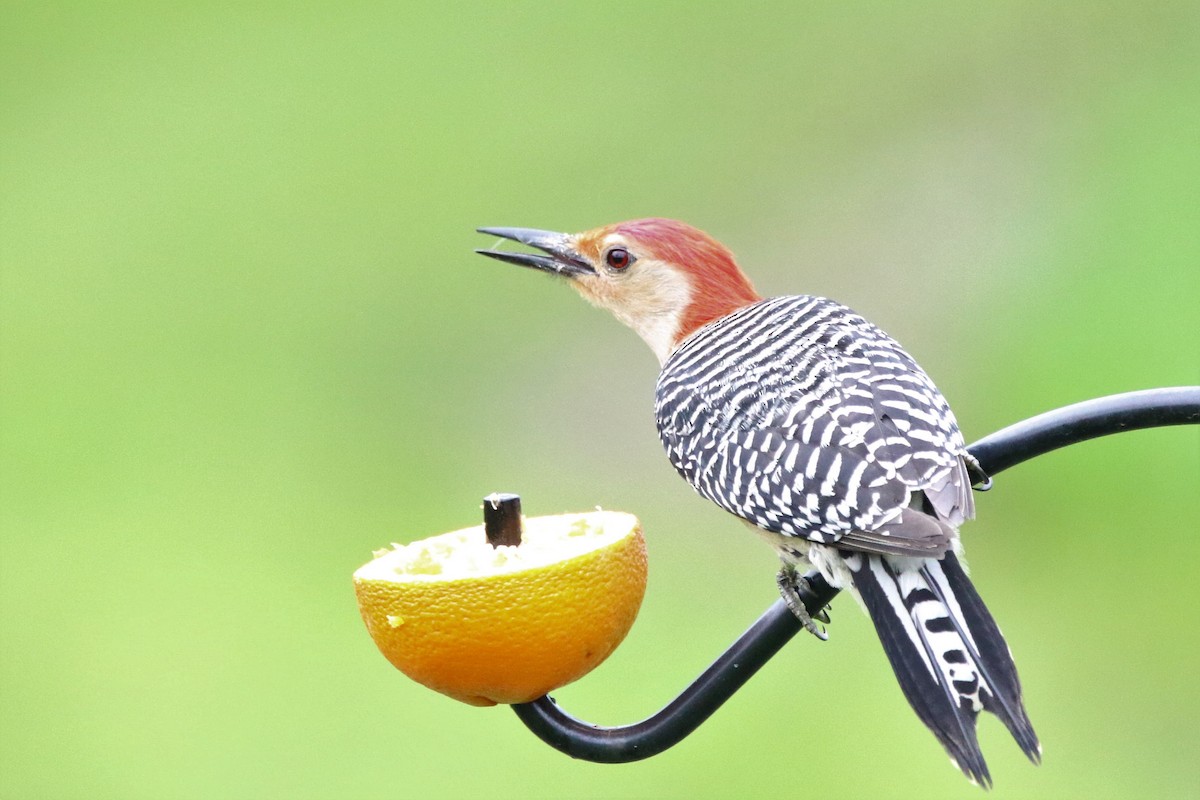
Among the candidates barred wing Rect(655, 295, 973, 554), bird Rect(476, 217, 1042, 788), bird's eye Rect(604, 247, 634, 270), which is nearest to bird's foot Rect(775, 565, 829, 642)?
bird Rect(476, 217, 1042, 788)

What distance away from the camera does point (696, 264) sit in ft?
9.87

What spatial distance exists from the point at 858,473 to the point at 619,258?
3.45 feet

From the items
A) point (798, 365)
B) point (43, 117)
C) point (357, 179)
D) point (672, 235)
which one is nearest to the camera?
point (798, 365)

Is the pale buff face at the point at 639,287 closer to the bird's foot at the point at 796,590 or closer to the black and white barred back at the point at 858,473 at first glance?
the black and white barred back at the point at 858,473

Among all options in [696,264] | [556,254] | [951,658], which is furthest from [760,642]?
[556,254]

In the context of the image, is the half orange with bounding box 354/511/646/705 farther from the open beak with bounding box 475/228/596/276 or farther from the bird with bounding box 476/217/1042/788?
the open beak with bounding box 475/228/596/276

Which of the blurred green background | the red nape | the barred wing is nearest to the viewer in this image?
the barred wing

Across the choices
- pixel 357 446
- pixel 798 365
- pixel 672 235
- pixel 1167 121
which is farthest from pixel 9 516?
pixel 1167 121

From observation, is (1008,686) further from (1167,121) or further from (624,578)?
(1167,121)

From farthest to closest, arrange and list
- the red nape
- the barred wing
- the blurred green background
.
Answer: the blurred green background
the red nape
the barred wing

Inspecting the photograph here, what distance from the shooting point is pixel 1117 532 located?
15.5 feet

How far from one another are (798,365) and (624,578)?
1.97ft

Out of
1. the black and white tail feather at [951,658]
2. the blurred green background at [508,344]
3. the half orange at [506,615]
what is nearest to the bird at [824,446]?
the black and white tail feather at [951,658]

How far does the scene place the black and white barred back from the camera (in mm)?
1901
